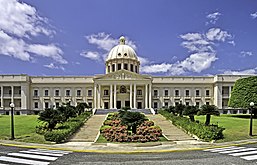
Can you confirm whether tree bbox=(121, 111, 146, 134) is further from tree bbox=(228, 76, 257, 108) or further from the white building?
the white building

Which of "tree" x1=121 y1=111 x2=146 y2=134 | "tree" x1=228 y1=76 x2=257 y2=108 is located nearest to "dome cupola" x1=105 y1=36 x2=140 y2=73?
"tree" x1=228 y1=76 x2=257 y2=108

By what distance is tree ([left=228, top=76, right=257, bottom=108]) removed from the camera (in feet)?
139

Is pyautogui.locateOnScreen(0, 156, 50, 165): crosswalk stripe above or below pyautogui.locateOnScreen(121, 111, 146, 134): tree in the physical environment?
below

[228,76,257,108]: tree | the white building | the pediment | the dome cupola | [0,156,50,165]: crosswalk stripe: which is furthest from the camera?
the dome cupola

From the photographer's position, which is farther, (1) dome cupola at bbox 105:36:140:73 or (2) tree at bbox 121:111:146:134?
(1) dome cupola at bbox 105:36:140:73

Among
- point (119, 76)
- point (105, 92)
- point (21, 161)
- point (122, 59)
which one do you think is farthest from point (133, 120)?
point (122, 59)

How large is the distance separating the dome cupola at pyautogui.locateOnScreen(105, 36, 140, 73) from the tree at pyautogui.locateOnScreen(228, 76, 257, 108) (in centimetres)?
3083

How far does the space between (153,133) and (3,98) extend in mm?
54105

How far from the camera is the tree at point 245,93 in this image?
42.5 meters

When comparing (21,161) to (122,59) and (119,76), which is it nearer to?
(119,76)

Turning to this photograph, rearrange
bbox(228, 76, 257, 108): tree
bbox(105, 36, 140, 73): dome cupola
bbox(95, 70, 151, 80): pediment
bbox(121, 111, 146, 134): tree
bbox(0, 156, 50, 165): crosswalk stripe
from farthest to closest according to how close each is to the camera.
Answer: bbox(105, 36, 140, 73): dome cupola < bbox(95, 70, 151, 80): pediment < bbox(228, 76, 257, 108): tree < bbox(121, 111, 146, 134): tree < bbox(0, 156, 50, 165): crosswalk stripe

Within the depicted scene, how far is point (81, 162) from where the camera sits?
11273 millimetres

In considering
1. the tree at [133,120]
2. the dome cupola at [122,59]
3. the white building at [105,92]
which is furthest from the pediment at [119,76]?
the tree at [133,120]

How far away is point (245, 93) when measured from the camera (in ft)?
143
